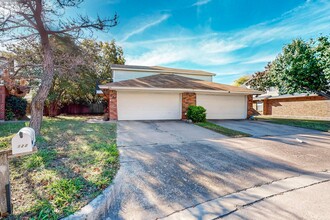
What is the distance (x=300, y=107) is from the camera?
60.3 ft

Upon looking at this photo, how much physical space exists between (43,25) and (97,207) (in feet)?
24.0

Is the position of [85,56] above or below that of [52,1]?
below

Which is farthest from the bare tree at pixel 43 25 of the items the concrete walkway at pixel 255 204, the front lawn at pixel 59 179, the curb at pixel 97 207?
the concrete walkway at pixel 255 204

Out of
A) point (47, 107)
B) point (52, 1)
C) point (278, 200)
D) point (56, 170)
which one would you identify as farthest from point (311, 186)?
point (47, 107)

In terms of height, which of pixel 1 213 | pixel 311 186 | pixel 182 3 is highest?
pixel 182 3

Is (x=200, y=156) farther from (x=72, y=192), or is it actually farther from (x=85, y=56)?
(x=85, y=56)

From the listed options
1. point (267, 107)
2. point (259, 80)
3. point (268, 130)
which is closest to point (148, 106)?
point (268, 130)

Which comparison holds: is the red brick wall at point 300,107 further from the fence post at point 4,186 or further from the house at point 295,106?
the fence post at point 4,186

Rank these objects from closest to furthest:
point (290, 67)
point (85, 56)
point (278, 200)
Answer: point (278, 200)
point (85, 56)
point (290, 67)

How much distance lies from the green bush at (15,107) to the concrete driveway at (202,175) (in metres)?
11.8

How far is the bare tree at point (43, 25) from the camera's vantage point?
19.9 ft

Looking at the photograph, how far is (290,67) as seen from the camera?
11.9 metres

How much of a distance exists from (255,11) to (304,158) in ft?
28.7

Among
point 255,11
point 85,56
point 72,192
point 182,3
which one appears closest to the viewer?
point 72,192
